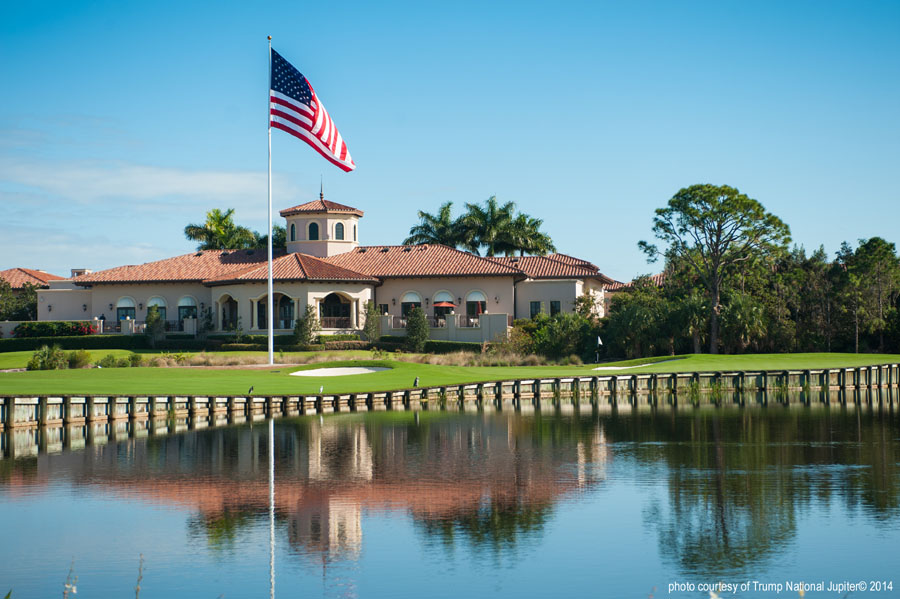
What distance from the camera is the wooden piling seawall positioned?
29.1 meters

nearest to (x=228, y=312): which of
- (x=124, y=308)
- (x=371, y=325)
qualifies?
(x=124, y=308)

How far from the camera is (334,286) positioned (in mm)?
61000

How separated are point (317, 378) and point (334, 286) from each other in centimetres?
1969

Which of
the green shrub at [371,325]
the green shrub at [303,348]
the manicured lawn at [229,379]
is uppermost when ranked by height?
the green shrub at [371,325]

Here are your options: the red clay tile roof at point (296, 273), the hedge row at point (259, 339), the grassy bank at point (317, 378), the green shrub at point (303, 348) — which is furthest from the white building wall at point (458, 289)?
the grassy bank at point (317, 378)

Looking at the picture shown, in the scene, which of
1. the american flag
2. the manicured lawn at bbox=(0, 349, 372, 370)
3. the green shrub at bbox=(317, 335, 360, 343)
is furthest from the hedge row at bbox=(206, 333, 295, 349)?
the american flag

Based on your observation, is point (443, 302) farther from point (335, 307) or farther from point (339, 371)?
point (339, 371)

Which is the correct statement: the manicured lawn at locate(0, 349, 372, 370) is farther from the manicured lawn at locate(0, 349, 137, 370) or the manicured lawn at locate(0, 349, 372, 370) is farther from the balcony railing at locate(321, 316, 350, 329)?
the balcony railing at locate(321, 316, 350, 329)

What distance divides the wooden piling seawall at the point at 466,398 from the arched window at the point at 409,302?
22248mm

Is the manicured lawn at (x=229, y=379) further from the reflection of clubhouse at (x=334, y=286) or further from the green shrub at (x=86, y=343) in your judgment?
the green shrub at (x=86, y=343)

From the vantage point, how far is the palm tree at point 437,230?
79.8 meters

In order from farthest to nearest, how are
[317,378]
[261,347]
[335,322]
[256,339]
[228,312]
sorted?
[228,312] → [335,322] → [256,339] → [261,347] → [317,378]

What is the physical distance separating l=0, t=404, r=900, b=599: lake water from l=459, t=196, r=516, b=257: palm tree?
51.1 m

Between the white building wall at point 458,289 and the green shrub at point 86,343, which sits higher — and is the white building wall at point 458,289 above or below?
above
